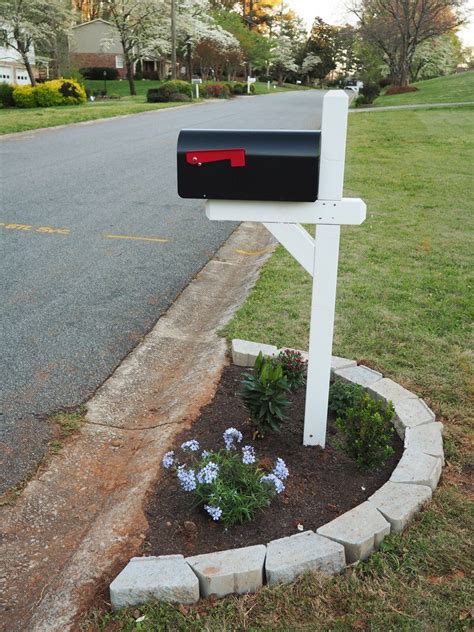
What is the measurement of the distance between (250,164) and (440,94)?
118ft

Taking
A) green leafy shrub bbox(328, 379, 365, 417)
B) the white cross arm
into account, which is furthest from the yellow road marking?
the white cross arm

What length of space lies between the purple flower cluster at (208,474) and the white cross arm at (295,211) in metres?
1.07

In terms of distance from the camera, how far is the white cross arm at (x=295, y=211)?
2.83 meters

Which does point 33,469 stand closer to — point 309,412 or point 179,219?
point 309,412

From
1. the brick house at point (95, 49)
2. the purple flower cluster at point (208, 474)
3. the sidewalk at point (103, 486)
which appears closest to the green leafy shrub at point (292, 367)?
the sidewalk at point (103, 486)

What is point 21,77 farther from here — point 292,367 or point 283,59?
point 283,59

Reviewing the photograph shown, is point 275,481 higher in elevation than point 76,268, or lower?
higher

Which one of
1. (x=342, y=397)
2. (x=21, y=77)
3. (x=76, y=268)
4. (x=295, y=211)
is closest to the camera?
(x=295, y=211)

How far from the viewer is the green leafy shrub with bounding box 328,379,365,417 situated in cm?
352

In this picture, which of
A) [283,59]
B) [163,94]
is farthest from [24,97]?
[283,59]

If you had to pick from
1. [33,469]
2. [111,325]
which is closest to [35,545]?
[33,469]

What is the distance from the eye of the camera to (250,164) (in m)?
2.71

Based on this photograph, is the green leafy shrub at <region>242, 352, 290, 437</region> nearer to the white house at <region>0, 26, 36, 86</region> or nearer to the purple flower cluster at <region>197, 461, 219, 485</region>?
the purple flower cluster at <region>197, 461, 219, 485</region>

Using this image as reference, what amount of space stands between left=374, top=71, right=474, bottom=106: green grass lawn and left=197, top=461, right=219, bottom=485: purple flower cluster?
32578mm
